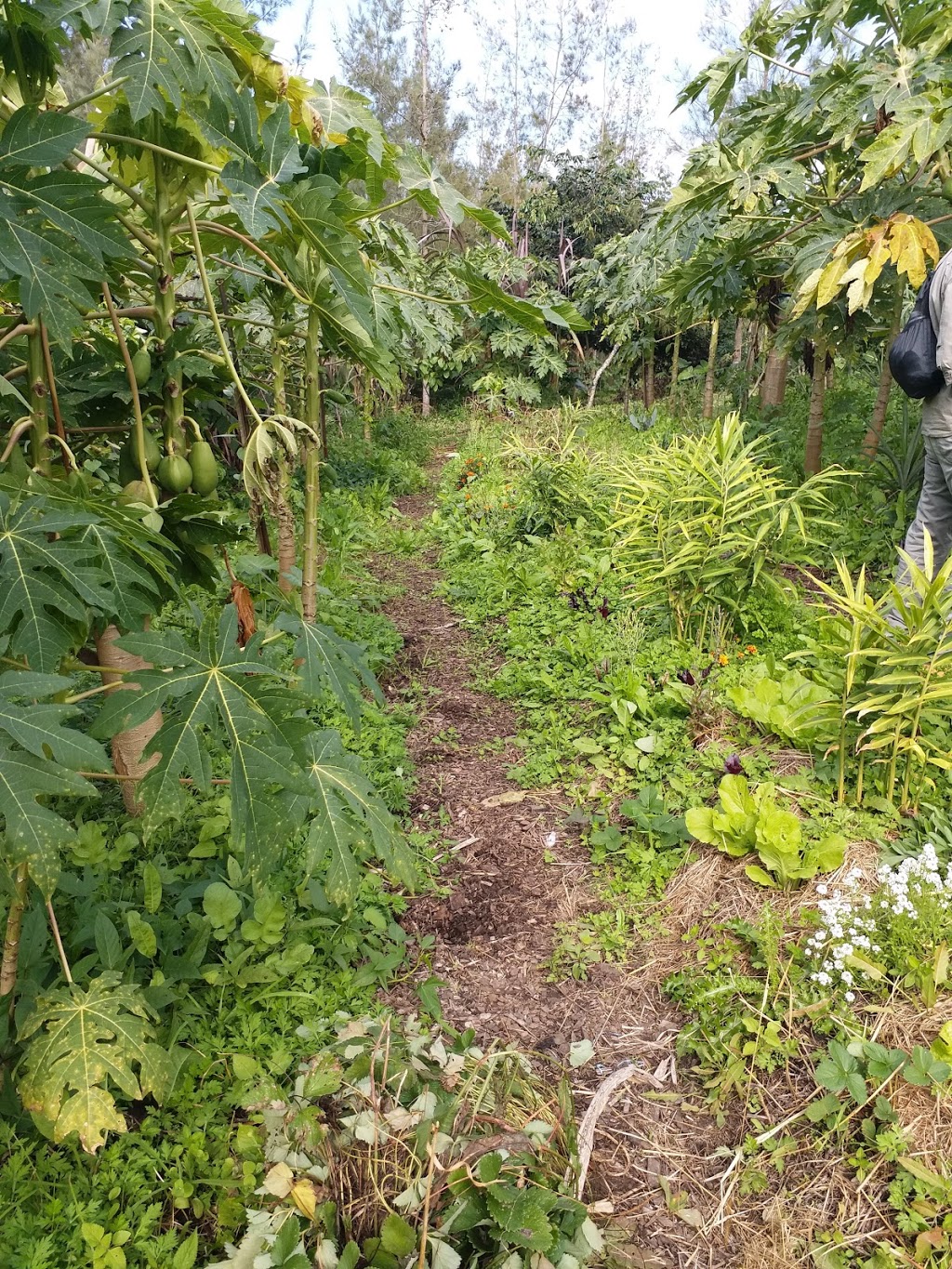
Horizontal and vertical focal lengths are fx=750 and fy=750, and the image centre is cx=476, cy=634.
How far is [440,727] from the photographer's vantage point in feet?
10.9

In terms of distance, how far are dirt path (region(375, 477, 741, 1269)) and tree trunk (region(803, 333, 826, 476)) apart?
285 cm

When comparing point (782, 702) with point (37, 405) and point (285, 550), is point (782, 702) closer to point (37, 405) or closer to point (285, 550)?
point (285, 550)

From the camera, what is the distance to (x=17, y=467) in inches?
46.6

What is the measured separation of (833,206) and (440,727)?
3433mm

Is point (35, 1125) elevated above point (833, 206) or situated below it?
below

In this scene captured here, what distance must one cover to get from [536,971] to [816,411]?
159 inches

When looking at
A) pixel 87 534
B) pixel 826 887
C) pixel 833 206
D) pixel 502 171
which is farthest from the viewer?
pixel 502 171

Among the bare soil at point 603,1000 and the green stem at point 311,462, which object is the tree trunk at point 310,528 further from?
the bare soil at point 603,1000

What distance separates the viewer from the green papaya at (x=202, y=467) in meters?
1.43

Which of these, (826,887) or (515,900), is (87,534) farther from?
(826,887)

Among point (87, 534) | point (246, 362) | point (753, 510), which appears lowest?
point (753, 510)

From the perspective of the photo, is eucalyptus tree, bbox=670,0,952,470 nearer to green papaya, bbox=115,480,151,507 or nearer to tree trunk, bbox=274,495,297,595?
tree trunk, bbox=274,495,297,595

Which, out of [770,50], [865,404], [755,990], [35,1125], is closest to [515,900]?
[755,990]

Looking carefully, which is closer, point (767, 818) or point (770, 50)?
point (767, 818)
